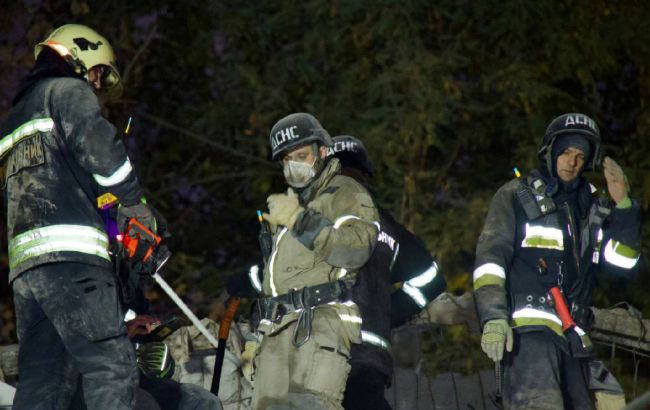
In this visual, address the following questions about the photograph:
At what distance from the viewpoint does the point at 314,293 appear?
7.15m

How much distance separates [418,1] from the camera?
15.4m

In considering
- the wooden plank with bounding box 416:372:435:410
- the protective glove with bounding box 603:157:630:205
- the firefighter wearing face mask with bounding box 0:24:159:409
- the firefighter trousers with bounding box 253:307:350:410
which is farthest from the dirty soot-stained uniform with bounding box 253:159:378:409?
the wooden plank with bounding box 416:372:435:410

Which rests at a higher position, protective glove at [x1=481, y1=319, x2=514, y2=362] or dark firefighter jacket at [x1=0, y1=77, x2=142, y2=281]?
dark firefighter jacket at [x1=0, y1=77, x2=142, y2=281]

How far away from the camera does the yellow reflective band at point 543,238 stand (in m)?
7.96

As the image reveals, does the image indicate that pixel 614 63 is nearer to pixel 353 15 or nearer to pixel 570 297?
pixel 353 15

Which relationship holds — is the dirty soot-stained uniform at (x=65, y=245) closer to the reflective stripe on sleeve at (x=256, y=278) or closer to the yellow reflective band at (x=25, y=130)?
the yellow reflective band at (x=25, y=130)

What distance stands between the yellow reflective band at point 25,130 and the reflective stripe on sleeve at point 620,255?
2897 mm

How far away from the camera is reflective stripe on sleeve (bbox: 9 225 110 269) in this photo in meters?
6.84

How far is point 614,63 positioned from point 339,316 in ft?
29.6

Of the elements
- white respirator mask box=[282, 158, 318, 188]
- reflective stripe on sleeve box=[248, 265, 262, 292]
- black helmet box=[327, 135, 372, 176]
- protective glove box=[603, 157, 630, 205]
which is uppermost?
black helmet box=[327, 135, 372, 176]

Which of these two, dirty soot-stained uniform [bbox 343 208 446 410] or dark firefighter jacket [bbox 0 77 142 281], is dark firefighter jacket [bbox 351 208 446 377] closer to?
dirty soot-stained uniform [bbox 343 208 446 410]

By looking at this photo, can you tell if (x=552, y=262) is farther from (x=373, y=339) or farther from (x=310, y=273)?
(x=310, y=273)

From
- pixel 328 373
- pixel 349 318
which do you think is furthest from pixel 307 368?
pixel 349 318

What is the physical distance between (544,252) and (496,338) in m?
0.54
